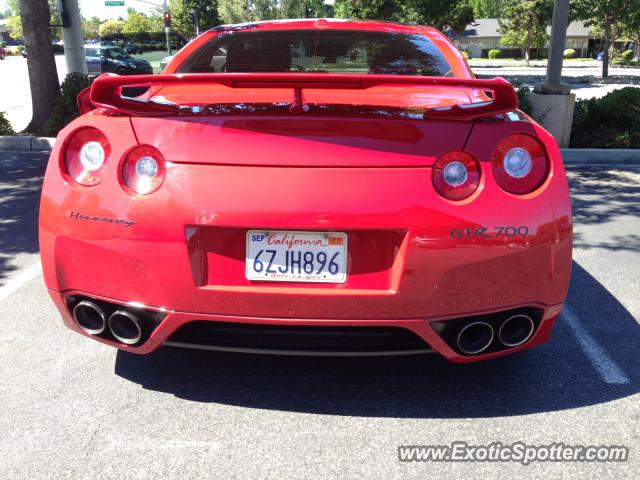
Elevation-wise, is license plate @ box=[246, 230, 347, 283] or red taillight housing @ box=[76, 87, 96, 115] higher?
red taillight housing @ box=[76, 87, 96, 115]

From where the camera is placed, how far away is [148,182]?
211 centimetres

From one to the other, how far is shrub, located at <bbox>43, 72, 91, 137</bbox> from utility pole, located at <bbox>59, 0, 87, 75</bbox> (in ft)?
3.19

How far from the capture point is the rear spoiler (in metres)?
2.01

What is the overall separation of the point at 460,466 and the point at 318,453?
19.6 inches

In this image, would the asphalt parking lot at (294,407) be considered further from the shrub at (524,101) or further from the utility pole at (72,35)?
the utility pole at (72,35)

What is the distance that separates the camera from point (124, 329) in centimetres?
227

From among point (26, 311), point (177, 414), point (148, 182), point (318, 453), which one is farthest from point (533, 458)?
point (26, 311)

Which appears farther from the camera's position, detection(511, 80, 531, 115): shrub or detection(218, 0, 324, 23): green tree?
detection(218, 0, 324, 23): green tree

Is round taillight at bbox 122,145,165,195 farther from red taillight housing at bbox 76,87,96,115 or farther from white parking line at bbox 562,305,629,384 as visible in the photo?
A: white parking line at bbox 562,305,629,384

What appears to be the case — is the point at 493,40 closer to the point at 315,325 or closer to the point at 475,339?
the point at 475,339

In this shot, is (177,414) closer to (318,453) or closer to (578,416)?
(318,453)

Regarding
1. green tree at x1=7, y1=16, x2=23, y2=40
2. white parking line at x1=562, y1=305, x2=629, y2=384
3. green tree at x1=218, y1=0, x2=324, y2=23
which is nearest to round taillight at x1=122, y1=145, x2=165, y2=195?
white parking line at x1=562, y1=305, x2=629, y2=384

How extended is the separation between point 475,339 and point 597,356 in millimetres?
968

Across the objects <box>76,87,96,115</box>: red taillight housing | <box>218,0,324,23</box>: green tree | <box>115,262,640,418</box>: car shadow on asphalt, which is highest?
<box>218,0,324,23</box>: green tree
